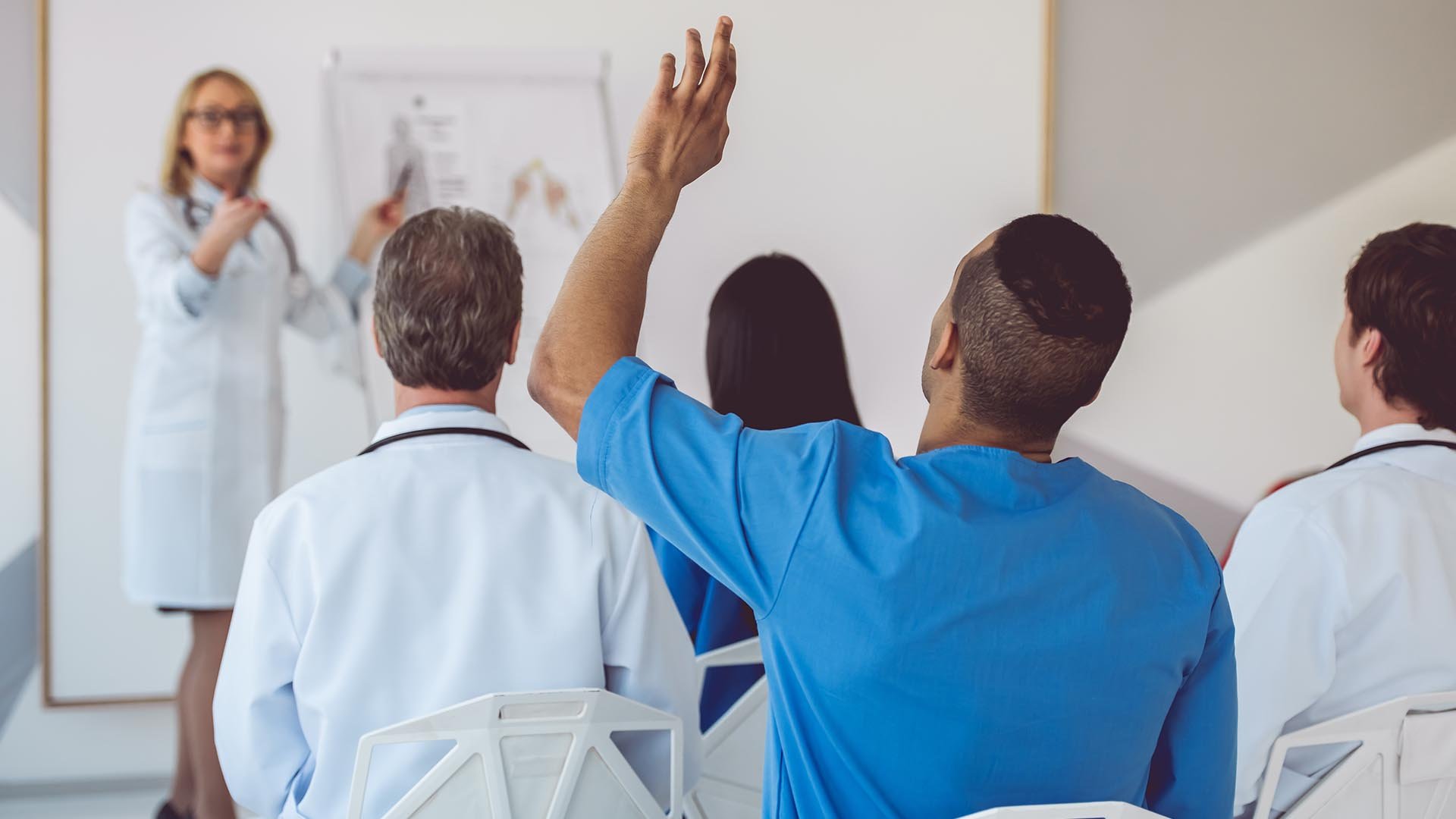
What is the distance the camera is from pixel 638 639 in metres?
1.38

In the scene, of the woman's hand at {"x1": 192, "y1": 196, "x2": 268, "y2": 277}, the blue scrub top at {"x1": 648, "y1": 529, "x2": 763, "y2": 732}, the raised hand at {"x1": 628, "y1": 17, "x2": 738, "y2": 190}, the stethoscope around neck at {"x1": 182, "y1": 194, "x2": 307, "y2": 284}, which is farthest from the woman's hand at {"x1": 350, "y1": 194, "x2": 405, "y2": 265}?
the raised hand at {"x1": 628, "y1": 17, "x2": 738, "y2": 190}

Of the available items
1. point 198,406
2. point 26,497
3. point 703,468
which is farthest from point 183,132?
point 703,468

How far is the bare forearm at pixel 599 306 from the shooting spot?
0.87 m

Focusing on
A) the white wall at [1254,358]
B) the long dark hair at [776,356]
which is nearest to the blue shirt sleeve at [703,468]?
the long dark hair at [776,356]

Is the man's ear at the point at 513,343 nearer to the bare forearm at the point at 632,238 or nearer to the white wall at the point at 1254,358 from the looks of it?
the bare forearm at the point at 632,238

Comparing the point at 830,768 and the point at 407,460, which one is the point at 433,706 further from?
the point at 830,768

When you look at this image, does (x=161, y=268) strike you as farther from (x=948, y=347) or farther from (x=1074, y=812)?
(x=1074, y=812)

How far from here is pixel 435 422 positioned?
139 centimetres

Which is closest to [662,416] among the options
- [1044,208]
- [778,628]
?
[778,628]

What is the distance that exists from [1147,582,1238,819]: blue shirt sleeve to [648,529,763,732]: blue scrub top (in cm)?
85

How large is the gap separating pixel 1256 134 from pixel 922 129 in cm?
111

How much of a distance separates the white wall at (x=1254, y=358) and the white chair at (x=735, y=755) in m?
2.19

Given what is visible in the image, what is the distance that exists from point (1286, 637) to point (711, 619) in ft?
2.70

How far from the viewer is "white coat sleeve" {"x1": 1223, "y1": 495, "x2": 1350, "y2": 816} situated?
56.3 inches
